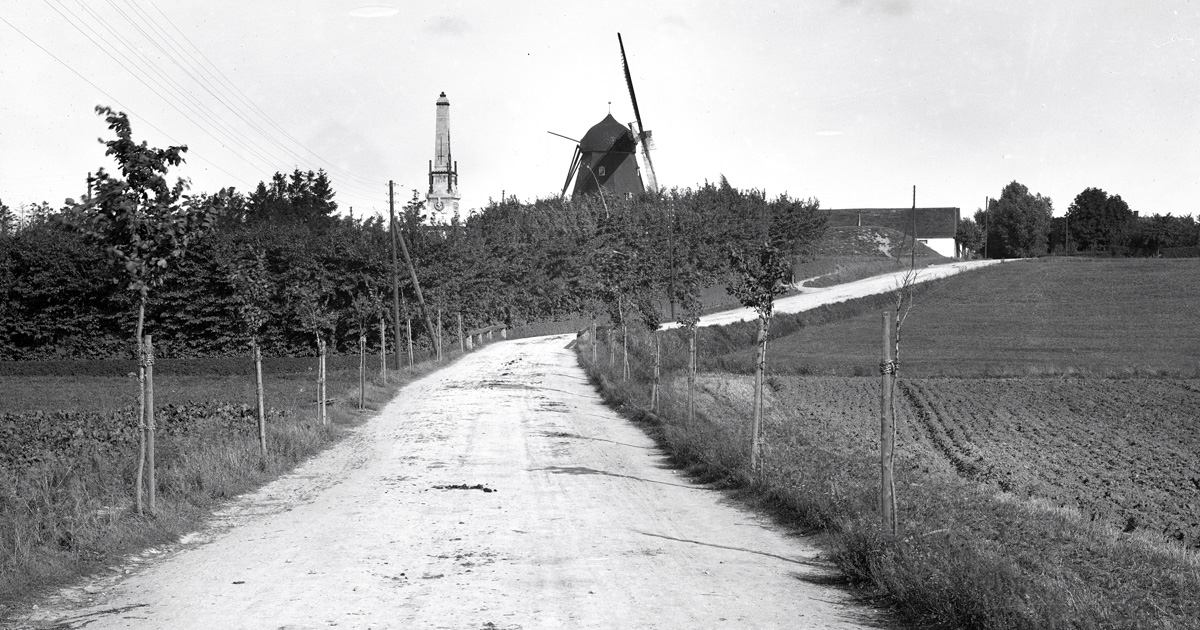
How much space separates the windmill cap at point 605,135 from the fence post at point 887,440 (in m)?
79.2

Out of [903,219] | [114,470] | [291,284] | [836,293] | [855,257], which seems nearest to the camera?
[114,470]

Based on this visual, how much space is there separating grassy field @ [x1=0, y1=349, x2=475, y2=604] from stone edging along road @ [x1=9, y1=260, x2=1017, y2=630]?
34cm

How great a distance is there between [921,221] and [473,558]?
112m

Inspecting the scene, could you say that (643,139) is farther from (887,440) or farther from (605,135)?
(887,440)

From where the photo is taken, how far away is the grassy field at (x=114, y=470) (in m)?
9.08

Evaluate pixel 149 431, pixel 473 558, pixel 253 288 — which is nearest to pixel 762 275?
pixel 473 558

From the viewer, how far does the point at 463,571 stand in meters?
8.63

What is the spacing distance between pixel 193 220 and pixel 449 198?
80.8 meters

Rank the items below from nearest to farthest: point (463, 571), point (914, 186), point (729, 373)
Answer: point (463, 571) → point (914, 186) → point (729, 373)

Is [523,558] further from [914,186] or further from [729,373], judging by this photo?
[729,373]

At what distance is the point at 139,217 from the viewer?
10.5 metres

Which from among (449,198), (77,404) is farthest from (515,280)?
(77,404)

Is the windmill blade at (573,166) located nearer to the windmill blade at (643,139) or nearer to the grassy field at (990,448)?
the windmill blade at (643,139)

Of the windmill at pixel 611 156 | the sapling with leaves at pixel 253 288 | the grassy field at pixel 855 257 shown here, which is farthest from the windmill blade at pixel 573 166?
the sapling with leaves at pixel 253 288
